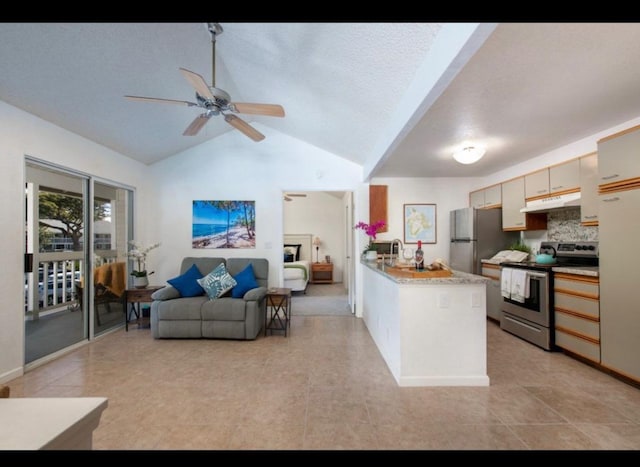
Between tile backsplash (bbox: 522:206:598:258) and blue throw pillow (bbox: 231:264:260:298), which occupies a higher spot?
tile backsplash (bbox: 522:206:598:258)

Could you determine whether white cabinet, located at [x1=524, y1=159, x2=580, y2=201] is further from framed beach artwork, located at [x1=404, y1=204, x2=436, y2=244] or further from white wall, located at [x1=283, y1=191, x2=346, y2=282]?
white wall, located at [x1=283, y1=191, x2=346, y2=282]

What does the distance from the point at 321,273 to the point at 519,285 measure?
15.7ft

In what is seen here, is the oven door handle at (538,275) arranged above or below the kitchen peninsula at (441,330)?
above

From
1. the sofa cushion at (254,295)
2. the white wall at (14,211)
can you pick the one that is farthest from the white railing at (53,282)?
the sofa cushion at (254,295)

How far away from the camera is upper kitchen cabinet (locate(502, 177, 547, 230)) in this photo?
3.75 meters

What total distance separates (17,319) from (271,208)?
3.05 m

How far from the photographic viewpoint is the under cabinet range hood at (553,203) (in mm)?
3084

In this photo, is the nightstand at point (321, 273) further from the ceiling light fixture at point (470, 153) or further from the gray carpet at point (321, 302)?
the ceiling light fixture at point (470, 153)

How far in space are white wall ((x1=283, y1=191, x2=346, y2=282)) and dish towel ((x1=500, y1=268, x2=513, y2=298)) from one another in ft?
14.9

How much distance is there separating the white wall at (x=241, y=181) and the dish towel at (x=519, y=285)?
2387 mm

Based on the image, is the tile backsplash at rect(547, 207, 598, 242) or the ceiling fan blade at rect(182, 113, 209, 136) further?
the tile backsplash at rect(547, 207, 598, 242)

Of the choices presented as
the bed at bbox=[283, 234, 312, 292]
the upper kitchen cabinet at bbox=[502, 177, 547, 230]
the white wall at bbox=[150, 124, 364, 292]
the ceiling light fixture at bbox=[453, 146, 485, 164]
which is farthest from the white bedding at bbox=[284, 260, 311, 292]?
the ceiling light fixture at bbox=[453, 146, 485, 164]

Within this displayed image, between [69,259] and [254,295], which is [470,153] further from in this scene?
[69,259]

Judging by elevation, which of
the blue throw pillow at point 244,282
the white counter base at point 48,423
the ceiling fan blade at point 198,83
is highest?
the ceiling fan blade at point 198,83
